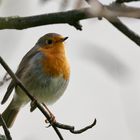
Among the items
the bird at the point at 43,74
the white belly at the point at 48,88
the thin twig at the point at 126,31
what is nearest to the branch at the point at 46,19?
the thin twig at the point at 126,31

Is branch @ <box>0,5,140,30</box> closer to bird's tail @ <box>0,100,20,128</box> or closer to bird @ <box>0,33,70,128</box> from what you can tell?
bird @ <box>0,33,70,128</box>

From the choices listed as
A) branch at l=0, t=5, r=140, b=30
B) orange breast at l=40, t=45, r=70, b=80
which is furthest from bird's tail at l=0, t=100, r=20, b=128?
branch at l=0, t=5, r=140, b=30

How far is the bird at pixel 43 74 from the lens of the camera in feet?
Result: 19.0

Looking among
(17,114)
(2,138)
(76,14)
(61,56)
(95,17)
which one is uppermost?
(95,17)

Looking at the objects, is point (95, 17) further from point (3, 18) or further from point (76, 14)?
point (3, 18)

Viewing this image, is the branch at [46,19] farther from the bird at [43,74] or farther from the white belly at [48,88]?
the white belly at [48,88]

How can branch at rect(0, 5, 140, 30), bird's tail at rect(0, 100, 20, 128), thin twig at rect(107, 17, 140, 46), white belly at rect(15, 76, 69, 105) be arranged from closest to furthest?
thin twig at rect(107, 17, 140, 46) → branch at rect(0, 5, 140, 30) → white belly at rect(15, 76, 69, 105) → bird's tail at rect(0, 100, 20, 128)

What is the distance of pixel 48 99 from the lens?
5.89m

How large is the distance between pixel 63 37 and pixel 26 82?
0.80m

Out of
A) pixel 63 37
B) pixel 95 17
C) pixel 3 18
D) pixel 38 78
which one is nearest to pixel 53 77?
pixel 38 78

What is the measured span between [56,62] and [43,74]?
29cm

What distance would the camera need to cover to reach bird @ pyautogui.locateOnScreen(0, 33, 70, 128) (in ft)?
19.0

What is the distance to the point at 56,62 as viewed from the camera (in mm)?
6047

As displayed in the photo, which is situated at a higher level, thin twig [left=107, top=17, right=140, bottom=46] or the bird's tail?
thin twig [left=107, top=17, right=140, bottom=46]
